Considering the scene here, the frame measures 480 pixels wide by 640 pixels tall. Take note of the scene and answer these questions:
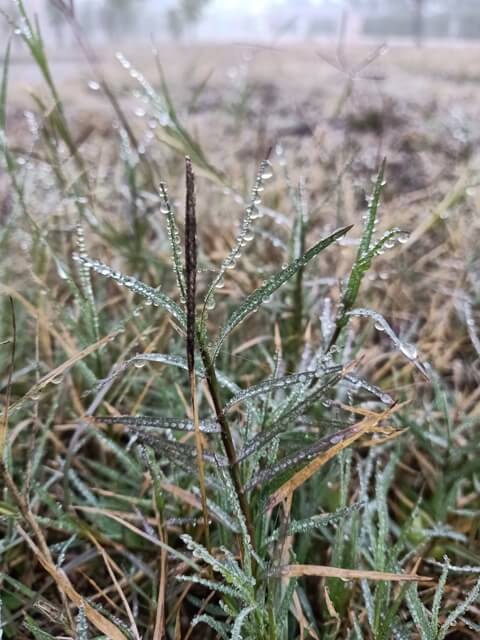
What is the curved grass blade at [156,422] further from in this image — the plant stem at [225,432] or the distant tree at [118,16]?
the distant tree at [118,16]

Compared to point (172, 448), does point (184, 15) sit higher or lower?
higher

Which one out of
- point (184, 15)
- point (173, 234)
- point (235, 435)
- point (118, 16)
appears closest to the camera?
point (173, 234)

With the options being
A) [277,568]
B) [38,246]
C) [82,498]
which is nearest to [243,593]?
[277,568]

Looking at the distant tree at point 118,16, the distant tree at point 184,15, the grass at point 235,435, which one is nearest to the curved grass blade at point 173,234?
the grass at point 235,435

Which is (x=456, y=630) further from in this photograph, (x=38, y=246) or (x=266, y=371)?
(x=38, y=246)

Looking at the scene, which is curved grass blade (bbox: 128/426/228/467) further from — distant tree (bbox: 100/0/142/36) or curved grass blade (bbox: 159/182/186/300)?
distant tree (bbox: 100/0/142/36)

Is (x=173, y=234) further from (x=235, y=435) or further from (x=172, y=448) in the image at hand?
(x=235, y=435)

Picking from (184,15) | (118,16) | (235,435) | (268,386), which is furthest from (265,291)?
(118,16)

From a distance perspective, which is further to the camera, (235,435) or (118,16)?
(118,16)
